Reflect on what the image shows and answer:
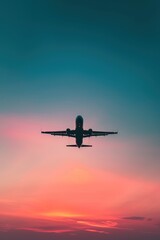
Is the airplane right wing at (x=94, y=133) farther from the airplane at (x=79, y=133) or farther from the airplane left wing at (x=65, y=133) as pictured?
the airplane left wing at (x=65, y=133)

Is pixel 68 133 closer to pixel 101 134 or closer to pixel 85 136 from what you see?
pixel 85 136

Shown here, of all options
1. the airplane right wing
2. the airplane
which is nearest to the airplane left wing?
the airplane

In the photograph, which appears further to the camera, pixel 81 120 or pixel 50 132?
pixel 50 132

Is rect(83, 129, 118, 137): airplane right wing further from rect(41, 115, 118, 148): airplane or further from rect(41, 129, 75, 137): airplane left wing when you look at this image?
rect(41, 129, 75, 137): airplane left wing

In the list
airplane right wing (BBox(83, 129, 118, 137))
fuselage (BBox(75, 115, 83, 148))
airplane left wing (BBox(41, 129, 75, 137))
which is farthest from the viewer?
airplane right wing (BBox(83, 129, 118, 137))

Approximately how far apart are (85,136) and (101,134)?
1146 cm

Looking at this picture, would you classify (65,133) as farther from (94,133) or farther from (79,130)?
(79,130)

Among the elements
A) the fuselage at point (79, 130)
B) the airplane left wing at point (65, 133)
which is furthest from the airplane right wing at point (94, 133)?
the airplane left wing at point (65, 133)

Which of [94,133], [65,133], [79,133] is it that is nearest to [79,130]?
[79,133]

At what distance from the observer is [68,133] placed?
131000 millimetres

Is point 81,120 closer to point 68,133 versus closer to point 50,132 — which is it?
point 68,133

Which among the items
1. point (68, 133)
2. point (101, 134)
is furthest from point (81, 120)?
point (101, 134)

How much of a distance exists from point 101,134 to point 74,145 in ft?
45.3

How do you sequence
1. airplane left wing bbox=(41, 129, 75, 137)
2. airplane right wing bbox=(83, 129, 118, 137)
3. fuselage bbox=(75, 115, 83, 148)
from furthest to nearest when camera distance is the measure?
airplane right wing bbox=(83, 129, 118, 137)
airplane left wing bbox=(41, 129, 75, 137)
fuselage bbox=(75, 115, 83, 148)
